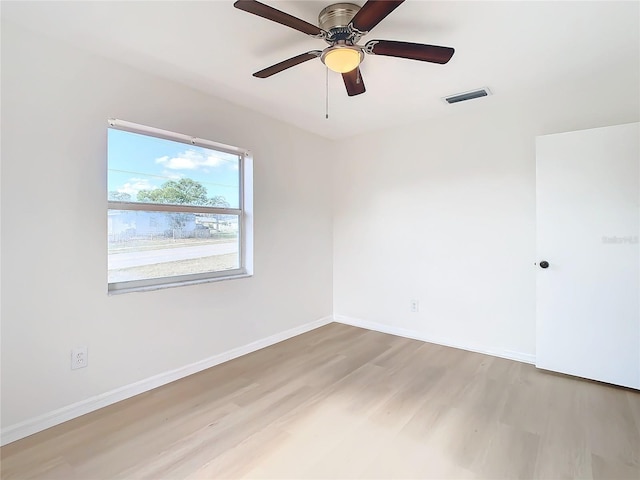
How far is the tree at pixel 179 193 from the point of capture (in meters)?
2.52

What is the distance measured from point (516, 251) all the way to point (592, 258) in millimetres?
556

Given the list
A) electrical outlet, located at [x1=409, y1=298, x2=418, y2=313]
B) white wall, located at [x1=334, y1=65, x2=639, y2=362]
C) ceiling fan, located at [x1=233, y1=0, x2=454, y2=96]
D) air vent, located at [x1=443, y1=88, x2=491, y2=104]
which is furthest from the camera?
electrical outlet, located at [x1=409, y1=298, x2=418, y2=313]

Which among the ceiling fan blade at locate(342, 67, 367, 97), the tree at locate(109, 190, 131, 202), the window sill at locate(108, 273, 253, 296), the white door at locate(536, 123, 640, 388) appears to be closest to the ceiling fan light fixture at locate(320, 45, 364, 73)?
the ceiling fan blade at locate(342, 67, 367, 97)

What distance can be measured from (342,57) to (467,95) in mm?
1544

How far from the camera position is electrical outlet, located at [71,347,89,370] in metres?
2.09

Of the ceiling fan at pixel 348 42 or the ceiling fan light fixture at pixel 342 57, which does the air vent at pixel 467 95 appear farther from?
the ceiling fan light fixture at pixel 342 57

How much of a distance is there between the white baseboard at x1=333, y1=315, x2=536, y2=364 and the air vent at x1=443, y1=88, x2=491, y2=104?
7.48 ft

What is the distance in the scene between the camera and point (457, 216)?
331 cm

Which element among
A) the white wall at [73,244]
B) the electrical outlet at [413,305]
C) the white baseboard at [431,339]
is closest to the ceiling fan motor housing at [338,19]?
the white wall at [73,244]

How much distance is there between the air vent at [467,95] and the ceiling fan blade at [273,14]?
1.63m

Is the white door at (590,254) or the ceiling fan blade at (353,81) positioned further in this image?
the white door at (590,254)

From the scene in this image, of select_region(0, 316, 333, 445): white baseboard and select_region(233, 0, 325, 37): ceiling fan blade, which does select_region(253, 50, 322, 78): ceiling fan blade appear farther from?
select_region(0, 316, 333, 445): white baseboard

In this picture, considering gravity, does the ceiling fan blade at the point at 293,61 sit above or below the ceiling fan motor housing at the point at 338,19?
below

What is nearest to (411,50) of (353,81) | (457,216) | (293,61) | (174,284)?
(353,81)
